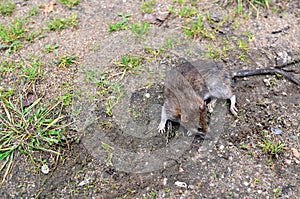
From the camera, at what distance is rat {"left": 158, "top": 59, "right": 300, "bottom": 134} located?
3262 millimetres

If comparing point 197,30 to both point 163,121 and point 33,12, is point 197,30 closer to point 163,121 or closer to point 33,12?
point 163,121

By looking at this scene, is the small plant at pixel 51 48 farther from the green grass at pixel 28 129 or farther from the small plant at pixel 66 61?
Answer: the green grass at pixel 28 129

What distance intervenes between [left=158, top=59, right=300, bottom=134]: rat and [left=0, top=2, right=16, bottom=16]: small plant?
8.56 feet

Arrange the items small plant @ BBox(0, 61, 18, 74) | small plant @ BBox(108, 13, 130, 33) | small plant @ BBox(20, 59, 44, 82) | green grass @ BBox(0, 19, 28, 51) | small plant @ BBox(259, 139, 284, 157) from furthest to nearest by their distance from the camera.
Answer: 1. small plant @ BBox(108, 13, 130, 33)
2. green grass @ BBox(0, 19, 28, 51)
3. small plant @ BBox(0, 61, 18, 74)
4. small plant @ BBox(20, 59, 44, 82)
5. small plant @ BBox(259, 139, 284, 157)

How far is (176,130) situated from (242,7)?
2.28 meters

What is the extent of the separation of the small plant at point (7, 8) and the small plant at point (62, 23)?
67 centimetres

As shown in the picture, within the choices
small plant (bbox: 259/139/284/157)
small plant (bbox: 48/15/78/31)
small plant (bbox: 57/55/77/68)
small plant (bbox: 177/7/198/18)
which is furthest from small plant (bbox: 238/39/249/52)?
small plant (bbox: 48/15/78/31)

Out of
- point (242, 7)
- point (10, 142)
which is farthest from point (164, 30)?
point (10, 142)

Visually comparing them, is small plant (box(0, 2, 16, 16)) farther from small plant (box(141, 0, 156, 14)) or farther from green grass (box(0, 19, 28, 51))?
small plant (box(141, 0, 156, 14))

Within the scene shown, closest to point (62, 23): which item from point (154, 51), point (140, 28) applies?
point (140, 28)

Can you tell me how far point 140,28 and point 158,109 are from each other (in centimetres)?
134

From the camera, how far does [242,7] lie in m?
4.79

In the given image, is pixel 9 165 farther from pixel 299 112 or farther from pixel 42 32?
pixel 299 112

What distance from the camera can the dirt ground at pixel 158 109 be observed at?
3.22m
